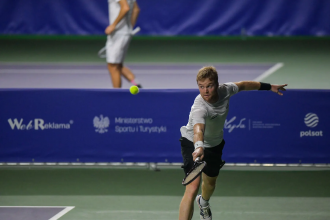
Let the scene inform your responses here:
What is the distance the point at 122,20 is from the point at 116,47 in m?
0.47

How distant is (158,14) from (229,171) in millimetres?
12341

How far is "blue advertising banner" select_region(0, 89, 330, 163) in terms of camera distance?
6148mm

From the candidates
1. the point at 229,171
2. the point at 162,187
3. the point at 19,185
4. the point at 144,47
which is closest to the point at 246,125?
the point at 229,171

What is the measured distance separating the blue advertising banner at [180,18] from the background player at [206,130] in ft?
44.6

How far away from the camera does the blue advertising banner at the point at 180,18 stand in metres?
17.8

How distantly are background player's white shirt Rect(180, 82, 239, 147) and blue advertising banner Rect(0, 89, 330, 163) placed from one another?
5.62ft

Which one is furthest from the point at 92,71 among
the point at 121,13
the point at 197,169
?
the point at 197,169

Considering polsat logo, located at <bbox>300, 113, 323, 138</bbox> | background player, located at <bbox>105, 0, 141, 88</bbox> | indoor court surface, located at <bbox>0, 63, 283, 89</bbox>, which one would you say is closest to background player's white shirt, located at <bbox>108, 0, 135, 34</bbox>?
background player, located at <bbox>105, 0, 141, 88</bbox>

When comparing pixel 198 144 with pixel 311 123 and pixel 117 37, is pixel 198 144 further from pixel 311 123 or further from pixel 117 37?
pixel 117 37

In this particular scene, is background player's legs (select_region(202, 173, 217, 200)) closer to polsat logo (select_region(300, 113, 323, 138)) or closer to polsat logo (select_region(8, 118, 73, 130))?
polsat logo (select_region(300, 113, 323, 138))

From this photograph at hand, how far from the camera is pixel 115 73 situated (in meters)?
8.88

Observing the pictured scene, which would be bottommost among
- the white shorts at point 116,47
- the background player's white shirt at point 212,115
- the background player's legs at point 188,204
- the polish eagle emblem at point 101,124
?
the background player's legs at point 188,204

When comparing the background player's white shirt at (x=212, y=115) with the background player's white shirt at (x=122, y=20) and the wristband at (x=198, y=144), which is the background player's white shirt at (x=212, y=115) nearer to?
the wristband at (x=198, y=144)

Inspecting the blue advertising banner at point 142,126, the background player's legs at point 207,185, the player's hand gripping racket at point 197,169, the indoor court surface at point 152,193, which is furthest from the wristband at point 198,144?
the blue advertising banner at point 142,126
